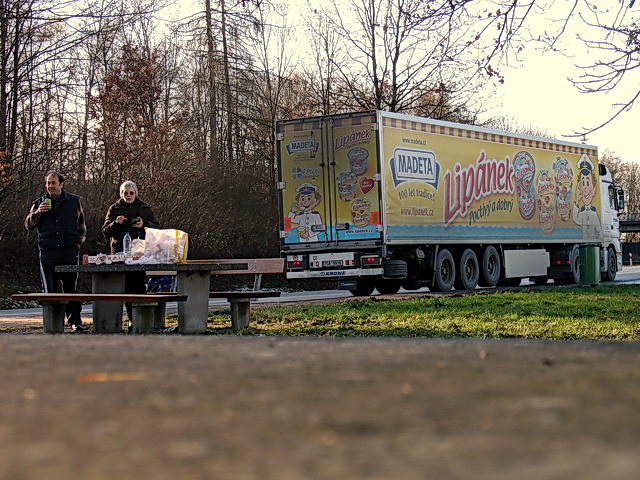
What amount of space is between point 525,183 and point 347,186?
270 inches

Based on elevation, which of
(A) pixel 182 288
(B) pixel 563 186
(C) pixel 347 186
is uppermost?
(B) pixel 563 186

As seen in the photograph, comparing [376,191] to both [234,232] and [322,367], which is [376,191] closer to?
[234,232]

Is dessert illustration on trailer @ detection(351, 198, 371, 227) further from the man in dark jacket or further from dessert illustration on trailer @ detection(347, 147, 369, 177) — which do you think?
the man in dark jacket

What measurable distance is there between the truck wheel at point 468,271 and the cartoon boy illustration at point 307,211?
13.4 ft

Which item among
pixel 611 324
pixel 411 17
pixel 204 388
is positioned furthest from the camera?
pixel 411 17

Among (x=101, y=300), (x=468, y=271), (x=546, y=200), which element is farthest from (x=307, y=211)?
(x=101, y=300)

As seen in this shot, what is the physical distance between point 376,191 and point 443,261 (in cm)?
329

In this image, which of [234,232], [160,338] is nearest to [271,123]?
[234,232]

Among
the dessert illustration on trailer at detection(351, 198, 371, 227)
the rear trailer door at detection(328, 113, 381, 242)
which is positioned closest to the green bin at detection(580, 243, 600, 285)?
the rear trailer door at detection(328, 113, 381, 242)

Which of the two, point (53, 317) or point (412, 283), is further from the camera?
point (412, 283)

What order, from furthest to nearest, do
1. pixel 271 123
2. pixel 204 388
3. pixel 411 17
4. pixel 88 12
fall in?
pixel 271 123 < pixel 88 12 < pixel 411 17 < pixel 204 388

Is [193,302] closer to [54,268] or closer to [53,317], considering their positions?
[53,317]

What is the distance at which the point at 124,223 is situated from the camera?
44.5ft

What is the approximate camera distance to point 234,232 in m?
33.6
